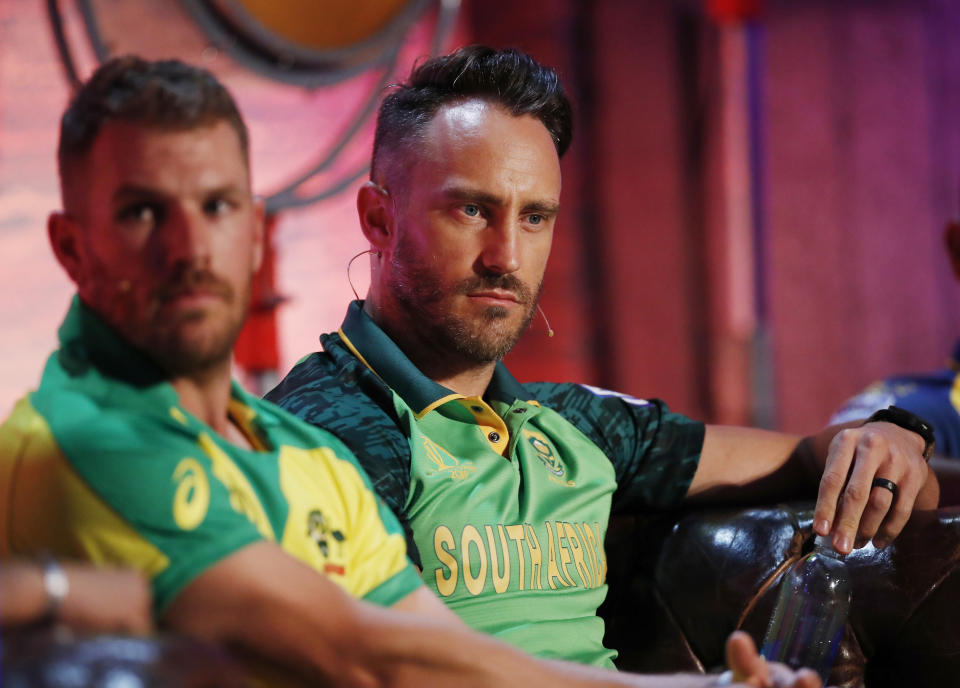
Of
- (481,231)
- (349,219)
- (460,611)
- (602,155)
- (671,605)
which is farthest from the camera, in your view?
(602,155)

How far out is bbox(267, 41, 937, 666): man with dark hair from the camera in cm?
128

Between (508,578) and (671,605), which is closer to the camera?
(508,578)

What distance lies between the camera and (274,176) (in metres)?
2.49

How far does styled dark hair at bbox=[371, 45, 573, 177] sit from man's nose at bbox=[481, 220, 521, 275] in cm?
17

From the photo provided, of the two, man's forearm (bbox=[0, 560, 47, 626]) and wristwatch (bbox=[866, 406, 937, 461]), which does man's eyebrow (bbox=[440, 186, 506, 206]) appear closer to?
wristwatch (bbox=[866, 406, 937, 461])

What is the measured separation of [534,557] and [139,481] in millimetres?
644

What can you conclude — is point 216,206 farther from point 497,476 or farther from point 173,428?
point 497,476

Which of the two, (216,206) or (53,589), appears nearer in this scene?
(53,589)

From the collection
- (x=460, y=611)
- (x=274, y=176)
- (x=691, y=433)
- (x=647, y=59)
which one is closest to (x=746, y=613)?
(x=691, y=433)

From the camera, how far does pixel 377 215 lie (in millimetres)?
1508

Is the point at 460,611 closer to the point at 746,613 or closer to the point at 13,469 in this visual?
the point at 746,613

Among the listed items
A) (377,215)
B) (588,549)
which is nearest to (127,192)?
(377,215)

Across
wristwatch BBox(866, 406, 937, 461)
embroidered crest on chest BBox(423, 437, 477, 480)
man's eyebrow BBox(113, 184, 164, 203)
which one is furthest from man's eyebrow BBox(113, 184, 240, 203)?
wristwatch BBox(866, 406, 937, 461)

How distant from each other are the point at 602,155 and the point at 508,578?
2261mm
